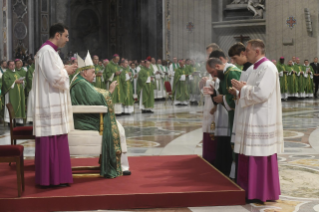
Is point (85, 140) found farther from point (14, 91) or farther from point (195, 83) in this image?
point (195, 83)

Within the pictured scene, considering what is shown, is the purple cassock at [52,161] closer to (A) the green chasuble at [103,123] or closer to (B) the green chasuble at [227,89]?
(A) the green chasuble at [103,123]

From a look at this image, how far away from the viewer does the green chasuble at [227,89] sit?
5.10 meters

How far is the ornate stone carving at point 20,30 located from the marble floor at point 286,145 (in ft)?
24.6

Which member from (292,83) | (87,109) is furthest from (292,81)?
(87,109)

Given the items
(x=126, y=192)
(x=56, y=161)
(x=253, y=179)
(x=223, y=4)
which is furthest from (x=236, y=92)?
(x=223, y=4)

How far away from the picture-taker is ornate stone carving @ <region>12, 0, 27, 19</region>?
17750 millimetres

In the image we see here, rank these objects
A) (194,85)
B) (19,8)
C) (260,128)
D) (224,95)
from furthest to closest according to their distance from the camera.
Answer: (19,8) → (194,85) → (224,95) → (260,128)

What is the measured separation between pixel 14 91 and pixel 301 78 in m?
12.0

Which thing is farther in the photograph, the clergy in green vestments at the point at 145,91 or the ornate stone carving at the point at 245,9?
the ornate stone carving at the point at 245,9

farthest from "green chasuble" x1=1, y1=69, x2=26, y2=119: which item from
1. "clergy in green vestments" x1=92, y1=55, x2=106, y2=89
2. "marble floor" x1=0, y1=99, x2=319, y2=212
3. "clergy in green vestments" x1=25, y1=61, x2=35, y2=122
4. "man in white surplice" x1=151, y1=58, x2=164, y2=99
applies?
"man in white surplice" x1=151, y1=58, x2=164, y2=99

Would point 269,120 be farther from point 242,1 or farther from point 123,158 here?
point 242,1

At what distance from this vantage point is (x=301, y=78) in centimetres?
1855

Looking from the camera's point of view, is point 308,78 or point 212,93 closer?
point 212,93

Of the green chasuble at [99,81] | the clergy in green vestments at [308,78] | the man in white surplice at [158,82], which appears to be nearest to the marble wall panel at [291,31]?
the clergy in green vestments at [308,78]
